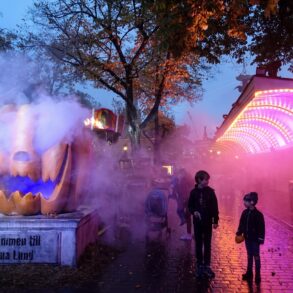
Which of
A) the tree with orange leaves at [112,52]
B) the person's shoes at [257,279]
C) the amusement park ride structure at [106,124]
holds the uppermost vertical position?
the tree with orange leaves at [112,52]

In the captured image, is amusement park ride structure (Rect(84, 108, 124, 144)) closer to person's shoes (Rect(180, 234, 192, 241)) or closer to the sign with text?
Result: person's shoes (Rect(180, 234, 192, 241))

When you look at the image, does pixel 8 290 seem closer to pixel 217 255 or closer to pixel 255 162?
pixel 217 255

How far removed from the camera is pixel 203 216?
6590mm

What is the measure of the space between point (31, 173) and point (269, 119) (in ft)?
35.9

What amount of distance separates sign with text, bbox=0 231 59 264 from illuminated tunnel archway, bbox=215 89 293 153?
19.9ft

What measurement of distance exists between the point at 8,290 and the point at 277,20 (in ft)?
37.3

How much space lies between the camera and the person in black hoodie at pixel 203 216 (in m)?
6.59

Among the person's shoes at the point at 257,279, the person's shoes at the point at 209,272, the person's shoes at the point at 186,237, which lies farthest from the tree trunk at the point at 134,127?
the person's shoes at the point at 257,279

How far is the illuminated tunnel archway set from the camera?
10549 mm

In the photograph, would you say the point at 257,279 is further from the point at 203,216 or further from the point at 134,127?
the point at 134,127

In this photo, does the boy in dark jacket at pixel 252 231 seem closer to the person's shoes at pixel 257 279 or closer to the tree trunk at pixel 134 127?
the person's shoes at pixel 257 279

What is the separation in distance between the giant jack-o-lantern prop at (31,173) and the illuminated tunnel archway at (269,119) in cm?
514

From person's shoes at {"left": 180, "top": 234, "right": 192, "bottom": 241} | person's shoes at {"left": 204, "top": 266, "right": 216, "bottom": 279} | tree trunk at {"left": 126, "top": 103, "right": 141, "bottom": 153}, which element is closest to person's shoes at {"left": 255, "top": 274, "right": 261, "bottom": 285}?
person's shoes at {"left": 204, "top": 266, "right": 216, "bottom": 279}

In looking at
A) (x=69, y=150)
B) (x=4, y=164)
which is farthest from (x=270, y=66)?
(x=4, y=164)
